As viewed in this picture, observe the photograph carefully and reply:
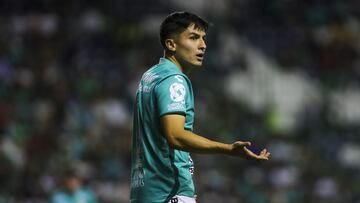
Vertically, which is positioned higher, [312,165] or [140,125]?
[140,125]

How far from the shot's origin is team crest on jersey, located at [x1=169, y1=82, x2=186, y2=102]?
19.0 ft

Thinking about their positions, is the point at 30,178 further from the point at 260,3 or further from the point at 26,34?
the point at 260,3

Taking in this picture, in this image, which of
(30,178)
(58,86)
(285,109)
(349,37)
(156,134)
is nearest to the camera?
(156,134)

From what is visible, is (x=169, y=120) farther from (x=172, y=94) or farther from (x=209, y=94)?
(x=209, y=94)

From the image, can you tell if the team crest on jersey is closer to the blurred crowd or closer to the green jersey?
the green jersey

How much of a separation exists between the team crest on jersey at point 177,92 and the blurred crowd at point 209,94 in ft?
33.4

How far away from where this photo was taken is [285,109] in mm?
18531

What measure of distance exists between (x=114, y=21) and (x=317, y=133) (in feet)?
14.2

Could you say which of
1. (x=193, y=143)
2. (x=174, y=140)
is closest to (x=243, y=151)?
(x=193, y=143)

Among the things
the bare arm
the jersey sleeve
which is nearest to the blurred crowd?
the jersey sleeve

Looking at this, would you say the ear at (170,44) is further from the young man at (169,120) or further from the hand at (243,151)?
the hand at (243,151)

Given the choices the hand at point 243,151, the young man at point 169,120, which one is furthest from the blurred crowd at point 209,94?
the hand at point 243,151

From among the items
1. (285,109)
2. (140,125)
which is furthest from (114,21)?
(140,125)

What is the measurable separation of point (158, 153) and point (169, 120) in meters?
0.28
